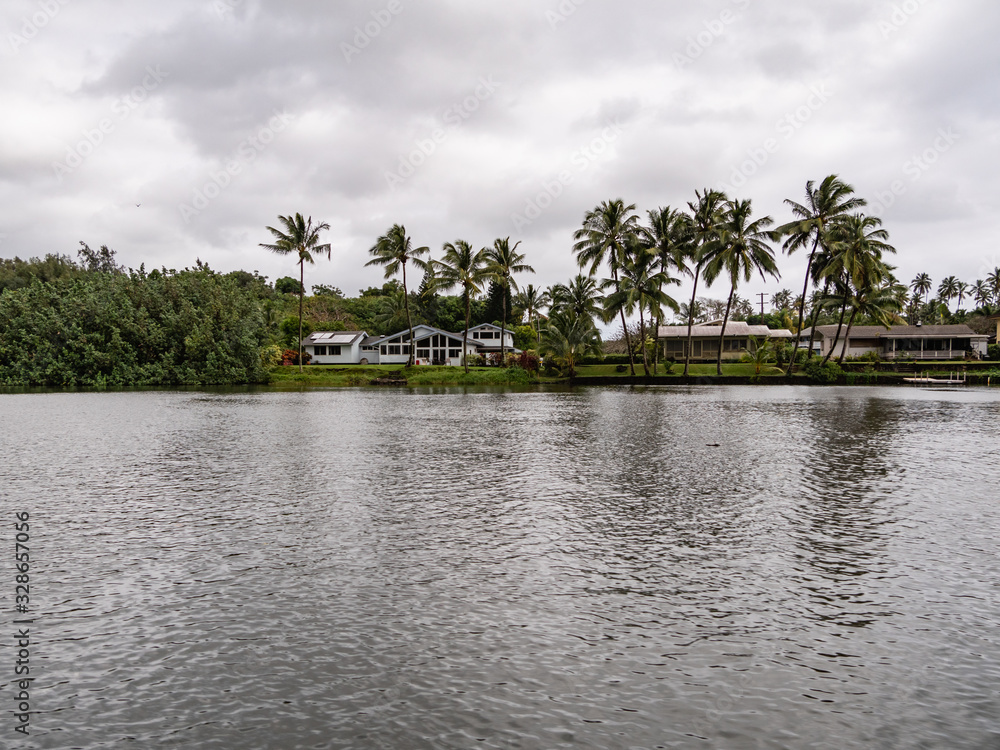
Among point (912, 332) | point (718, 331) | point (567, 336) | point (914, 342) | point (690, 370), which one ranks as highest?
point (718, 331)

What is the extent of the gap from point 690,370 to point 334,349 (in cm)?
4576

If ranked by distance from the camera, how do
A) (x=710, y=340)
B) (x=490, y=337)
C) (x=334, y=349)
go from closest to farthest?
(x=710, y=340)
(x=334, y=349)
(x=490, y=337)

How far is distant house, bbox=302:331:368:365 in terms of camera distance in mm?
87562

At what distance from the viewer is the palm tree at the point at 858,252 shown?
61.1m

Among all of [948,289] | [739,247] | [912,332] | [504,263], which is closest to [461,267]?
[504,263]

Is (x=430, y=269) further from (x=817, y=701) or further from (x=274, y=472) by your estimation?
(x=817, y=701)

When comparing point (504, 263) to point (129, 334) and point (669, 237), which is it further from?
point (129, 334)

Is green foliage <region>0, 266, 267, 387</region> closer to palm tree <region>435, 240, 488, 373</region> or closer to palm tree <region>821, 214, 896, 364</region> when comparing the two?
palm tree <region>435, 240, 488, 373</region>

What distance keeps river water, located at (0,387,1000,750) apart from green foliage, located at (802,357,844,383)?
4712 cm

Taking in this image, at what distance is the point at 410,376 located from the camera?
68.7 meters

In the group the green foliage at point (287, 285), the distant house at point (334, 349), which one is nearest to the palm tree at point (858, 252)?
the distant house at point (334, 349)

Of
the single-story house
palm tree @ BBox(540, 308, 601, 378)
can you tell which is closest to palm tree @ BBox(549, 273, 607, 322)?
palm tree @ BBox(540, 308, 601, 378)

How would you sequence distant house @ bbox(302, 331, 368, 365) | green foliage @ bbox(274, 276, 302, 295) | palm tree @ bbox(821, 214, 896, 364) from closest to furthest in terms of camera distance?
palm tree @ bbox(821, 214, 896, 364) → distant house @ bbox(302, 331, 368, 365) → green foliage @ bbox(274, 276, 302, 295)

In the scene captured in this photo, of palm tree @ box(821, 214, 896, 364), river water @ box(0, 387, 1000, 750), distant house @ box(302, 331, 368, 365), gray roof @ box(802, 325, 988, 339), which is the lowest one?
river water @ box(0, 387, 1000, 750)
